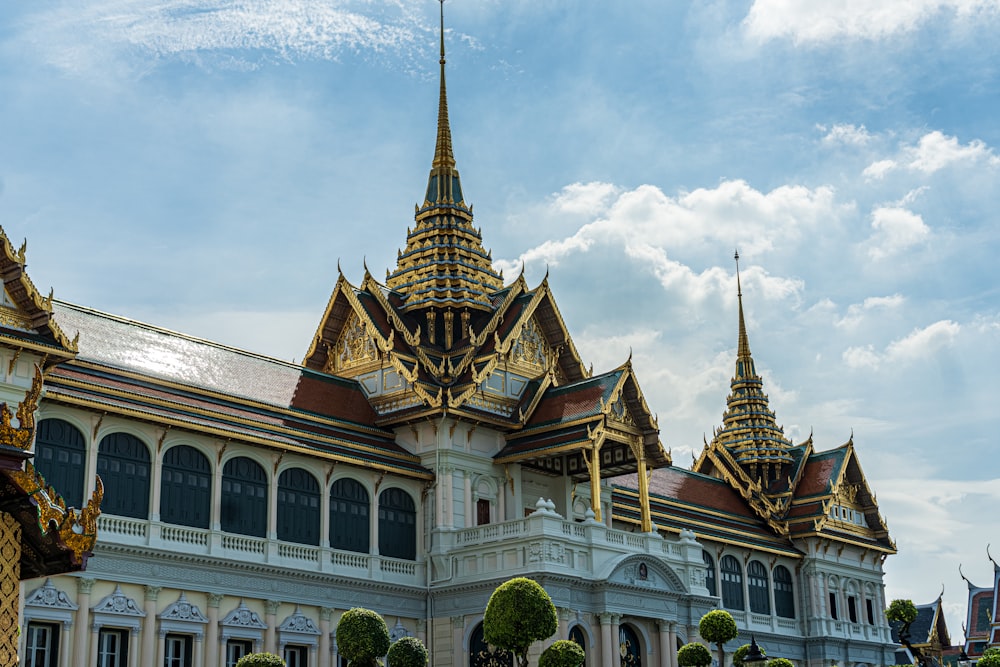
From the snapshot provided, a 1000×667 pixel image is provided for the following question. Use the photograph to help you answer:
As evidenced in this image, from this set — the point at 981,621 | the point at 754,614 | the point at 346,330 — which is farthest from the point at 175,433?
the point at 981,621

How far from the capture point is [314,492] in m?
35.2

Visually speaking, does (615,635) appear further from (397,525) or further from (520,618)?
(520,618)

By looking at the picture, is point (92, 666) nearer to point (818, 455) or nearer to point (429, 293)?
point (429, 293)

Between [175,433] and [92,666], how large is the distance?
578cm

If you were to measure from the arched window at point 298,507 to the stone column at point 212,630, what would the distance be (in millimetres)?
2684

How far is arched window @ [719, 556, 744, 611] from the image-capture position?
49938 mm

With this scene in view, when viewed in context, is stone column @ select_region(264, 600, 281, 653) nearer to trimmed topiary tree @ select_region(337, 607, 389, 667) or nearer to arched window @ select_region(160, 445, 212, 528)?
arched window @ select_region(160, 445, 212, 528)

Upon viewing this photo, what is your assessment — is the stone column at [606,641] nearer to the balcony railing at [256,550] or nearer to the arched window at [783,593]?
the balcony railing at [256,550]

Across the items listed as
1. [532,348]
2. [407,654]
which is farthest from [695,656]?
[532,348]

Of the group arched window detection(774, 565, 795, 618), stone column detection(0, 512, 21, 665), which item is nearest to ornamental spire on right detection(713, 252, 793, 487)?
arched window detection(774, 565, 795, 618)

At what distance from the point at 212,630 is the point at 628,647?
11.9 m

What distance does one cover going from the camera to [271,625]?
3297 centimetres

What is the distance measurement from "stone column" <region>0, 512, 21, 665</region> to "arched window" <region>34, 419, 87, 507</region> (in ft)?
54.3

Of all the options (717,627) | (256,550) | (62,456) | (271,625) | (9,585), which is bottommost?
(9,585)
